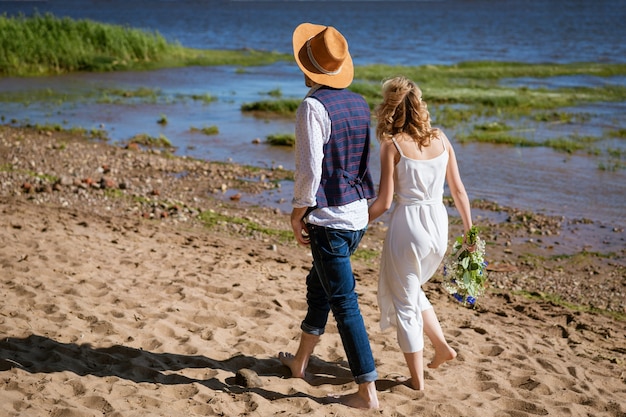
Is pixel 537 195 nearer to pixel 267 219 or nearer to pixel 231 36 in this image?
pixel 267 219

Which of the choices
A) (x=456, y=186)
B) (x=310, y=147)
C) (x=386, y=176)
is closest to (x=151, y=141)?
(x=456, y=186)

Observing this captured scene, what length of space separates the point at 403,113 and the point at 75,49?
89.1ft

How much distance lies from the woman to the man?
0.18 metres

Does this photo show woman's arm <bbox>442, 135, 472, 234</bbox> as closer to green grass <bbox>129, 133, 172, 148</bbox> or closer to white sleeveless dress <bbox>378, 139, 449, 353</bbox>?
white sleeveless dress <bbox>378, 139, 449, 353</bbox>

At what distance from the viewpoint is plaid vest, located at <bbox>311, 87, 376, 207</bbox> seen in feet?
13.2

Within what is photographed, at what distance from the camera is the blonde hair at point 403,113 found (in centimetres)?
425

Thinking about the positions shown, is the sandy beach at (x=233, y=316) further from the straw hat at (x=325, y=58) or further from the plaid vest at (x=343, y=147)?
the straw hat at (x=325, y=58)

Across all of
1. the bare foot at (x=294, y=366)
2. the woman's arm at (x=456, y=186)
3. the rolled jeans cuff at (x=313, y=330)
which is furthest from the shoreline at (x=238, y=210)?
the rolled jeans cuff at (x=313, y=330)

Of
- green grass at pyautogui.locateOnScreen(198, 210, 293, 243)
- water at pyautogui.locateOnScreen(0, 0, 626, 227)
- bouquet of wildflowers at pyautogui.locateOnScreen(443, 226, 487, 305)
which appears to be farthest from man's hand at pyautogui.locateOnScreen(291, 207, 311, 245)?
water at pyautogui.locateOnScreen(0, 0, 626, 227)

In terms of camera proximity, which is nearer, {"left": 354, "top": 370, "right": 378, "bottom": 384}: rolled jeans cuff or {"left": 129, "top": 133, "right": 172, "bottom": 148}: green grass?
{"left": 354, "top": 370, "right": 378, "bottom": 384}: rolled jeans cuff

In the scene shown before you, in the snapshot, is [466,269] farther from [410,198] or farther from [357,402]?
[357,402]

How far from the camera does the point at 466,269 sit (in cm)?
482

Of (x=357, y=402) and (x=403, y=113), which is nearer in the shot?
(x=403, y=113)

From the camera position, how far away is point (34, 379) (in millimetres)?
4410
